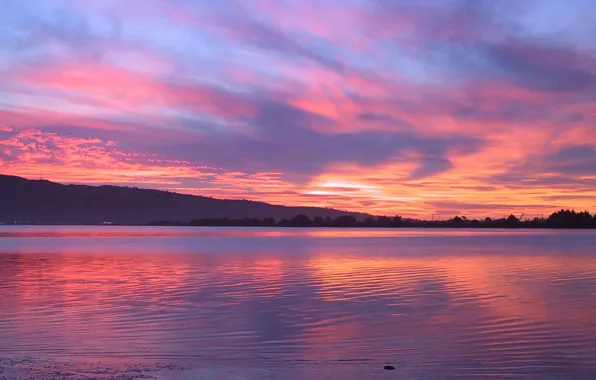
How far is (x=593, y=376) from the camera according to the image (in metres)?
12.6

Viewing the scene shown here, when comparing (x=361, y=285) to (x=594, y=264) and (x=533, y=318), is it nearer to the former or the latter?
(x=533, y=318)

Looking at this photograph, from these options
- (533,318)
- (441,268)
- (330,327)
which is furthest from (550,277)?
(330,327)

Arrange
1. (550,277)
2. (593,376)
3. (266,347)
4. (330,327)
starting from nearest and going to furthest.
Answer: (593,376)
(266,347)
(330,327)
(550,277)

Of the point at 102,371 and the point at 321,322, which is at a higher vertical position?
the point at 321,322

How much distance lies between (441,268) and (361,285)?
13.2m

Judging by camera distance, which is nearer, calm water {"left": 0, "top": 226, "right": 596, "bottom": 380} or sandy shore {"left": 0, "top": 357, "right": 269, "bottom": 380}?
sandy shore {"left": 0, "top": 357, "right": 269, "bottom": 380}

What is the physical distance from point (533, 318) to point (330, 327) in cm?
639

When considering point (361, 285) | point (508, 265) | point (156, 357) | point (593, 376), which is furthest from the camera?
point (508, 265)

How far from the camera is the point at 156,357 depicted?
560 inches

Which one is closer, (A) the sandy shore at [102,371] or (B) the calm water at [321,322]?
(A) the sandy shore at [102,371]

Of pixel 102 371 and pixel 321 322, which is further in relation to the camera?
pixel 321 322

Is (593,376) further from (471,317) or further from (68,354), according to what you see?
(68,354)

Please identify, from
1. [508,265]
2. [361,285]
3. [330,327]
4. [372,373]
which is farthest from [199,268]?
[372,373]

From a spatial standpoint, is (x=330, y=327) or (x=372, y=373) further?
(x=330, y=327)
